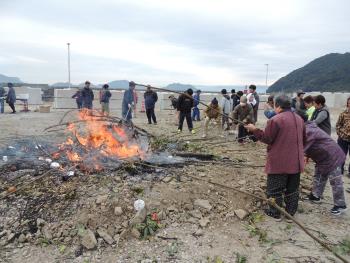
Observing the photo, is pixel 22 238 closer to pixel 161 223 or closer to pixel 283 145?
pixel 161 223

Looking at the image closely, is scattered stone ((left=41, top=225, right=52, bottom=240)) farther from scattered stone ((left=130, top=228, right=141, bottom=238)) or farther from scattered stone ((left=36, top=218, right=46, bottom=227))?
scattered stone ((left=130, top=228, right=141, bottom=238))

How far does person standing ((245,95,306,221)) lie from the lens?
204 inches

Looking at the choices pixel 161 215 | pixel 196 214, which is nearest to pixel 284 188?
pixel 196 214

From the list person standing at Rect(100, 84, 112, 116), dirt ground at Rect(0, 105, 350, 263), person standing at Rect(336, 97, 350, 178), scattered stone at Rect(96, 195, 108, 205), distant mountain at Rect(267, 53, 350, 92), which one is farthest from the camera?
distant mountain at Rect(267, 53, 350, 92)

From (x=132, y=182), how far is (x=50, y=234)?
5.19ft

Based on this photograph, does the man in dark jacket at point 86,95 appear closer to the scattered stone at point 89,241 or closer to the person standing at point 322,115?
the person standing at point 322,115

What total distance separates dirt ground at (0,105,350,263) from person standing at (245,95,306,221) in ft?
2.09

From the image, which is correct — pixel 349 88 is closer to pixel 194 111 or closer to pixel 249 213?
pixel 194 111

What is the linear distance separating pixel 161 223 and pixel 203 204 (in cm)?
80

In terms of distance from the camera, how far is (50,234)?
4.87 meters

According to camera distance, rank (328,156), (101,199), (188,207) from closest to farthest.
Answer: (101,199)
(188,207)
(328,156)

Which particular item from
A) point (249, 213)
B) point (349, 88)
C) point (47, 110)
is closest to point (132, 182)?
point (249, 213)

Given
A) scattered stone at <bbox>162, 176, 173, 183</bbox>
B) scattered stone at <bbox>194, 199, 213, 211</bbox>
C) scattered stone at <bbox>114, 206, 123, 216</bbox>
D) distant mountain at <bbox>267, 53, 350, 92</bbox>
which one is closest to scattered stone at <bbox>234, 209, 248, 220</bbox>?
scattered stone at <bbox>194, 199, 213, 211</bbox>

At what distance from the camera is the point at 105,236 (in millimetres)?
4820
